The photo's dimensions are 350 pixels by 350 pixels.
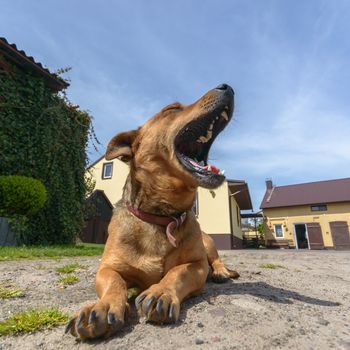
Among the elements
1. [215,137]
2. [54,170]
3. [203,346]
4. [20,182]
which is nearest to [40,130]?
[54,170]

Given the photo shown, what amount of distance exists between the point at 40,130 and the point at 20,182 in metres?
2.44

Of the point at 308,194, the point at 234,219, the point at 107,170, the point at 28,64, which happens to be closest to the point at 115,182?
the point at 107,170

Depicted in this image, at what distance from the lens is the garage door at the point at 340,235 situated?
2677 cm

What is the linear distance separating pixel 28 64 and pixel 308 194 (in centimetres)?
3208

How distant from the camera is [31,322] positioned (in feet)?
5.74

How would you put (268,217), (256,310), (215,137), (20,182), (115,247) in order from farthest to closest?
(268,217), (20,182), (215,137), (115,247), (256,310)

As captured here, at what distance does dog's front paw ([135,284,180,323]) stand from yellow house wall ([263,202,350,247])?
30.6 meters

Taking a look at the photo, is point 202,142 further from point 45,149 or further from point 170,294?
point 45,149

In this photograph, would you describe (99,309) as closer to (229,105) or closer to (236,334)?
(236,334)

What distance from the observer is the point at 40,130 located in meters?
8.63

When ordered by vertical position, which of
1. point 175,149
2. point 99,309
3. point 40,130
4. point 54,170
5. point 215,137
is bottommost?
point 99,309

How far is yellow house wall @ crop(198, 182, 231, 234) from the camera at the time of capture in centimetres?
1906

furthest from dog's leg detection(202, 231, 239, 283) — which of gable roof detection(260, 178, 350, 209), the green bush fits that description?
gable roof detection(260, 178, 350, 209)

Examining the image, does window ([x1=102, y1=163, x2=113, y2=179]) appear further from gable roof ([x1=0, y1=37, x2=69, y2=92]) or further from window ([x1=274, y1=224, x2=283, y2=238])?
window ([x1=274, y1=224, x2=283, y2=238])
